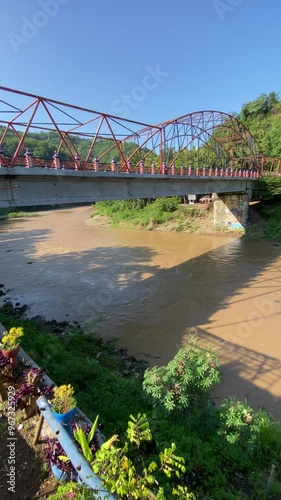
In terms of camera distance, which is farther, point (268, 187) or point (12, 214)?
point (12, 214)

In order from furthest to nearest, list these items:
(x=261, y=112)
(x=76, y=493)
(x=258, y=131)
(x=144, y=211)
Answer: (x=261, y=112) → (x=258, y=131) → (x=144, y=211) → (x=76, y=493)

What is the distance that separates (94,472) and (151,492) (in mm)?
671

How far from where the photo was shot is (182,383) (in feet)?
14.8

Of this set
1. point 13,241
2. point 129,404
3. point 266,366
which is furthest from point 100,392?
point 13,241

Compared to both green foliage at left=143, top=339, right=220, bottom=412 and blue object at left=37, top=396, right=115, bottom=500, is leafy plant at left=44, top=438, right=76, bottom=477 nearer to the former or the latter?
blue object at left=37, top=396, right=115, bottom=500

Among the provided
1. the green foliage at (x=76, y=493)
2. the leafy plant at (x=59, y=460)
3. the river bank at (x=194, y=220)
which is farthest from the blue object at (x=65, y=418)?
the river bank at (x=194, y=220)

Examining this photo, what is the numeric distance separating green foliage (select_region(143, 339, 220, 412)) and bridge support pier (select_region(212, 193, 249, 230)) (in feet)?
87.2

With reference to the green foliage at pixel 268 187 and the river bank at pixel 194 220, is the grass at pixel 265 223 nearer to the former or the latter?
the river bank at pixel 194 220

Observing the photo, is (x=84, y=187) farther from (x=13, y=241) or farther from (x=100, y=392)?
(x=13, y=241)

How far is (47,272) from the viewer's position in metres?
18.6

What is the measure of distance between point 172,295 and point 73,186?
7247 millimetres

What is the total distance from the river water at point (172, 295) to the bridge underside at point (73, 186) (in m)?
5.13

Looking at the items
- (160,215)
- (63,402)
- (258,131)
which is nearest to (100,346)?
(63,402)

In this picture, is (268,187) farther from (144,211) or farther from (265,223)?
(144,211)
